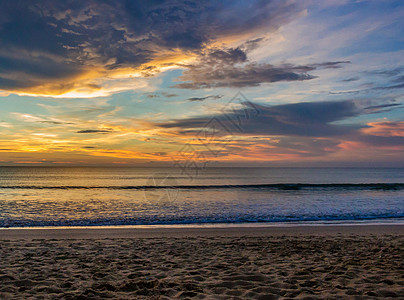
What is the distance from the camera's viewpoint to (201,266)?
671 centimetres

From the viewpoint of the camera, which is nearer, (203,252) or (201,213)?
(203,252)

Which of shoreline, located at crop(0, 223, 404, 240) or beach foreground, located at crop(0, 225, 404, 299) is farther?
shoreline, located at crop(0, 223, 404, 240)

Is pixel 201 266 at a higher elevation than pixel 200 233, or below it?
higher

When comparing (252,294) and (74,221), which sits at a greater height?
(252,294)

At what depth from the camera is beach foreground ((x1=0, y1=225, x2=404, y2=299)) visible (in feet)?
16.8

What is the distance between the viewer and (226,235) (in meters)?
11.0

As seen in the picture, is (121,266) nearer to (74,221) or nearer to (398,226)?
(74,221)

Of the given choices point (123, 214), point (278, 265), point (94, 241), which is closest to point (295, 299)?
point (278, 265)

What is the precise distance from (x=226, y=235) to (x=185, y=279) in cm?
541

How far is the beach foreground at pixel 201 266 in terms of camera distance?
5.13 m

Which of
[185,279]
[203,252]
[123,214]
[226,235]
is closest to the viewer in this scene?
[185,279]

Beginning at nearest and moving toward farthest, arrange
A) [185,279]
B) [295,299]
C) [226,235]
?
[295,299]
[185,279]
[226,235]

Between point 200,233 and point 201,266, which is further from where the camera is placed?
point 200,233

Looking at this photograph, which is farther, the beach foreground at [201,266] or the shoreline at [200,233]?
the shoreline at [200,233]
